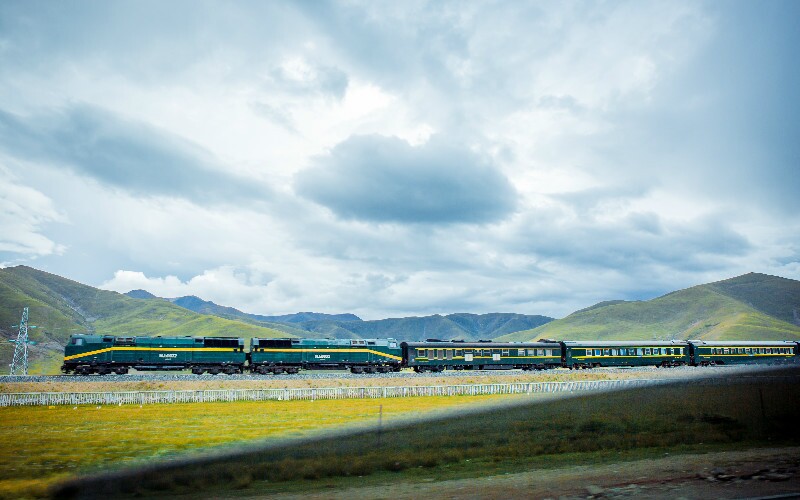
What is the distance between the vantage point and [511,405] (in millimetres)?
44344

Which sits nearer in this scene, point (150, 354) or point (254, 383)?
point (254, 383)

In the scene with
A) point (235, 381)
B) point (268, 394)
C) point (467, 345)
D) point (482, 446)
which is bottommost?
point (482, 446)

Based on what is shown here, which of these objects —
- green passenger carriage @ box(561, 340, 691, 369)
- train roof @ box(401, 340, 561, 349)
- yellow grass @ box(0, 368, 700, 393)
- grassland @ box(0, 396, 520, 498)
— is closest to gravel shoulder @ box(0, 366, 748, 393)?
yellow grass @ box(0, 368, 700, 393)

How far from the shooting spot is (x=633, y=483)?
65.4 ft

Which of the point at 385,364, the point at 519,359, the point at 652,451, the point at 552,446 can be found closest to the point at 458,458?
the point at 552,446

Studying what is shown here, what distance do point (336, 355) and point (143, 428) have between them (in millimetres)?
30544

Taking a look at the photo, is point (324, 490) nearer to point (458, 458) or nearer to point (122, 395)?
point (458, 458)

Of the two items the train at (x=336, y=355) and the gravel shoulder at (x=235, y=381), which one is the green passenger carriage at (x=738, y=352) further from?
the gravel shoulder at (x=235, y=381)

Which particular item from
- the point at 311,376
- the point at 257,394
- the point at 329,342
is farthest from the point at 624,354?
the point at 257,394

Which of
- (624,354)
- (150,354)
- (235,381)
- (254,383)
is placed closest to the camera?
(254,383)

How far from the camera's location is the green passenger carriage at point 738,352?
7856 cm

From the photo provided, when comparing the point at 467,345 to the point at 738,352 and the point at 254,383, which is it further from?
the point at 738,352

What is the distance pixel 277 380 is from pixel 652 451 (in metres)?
34.4

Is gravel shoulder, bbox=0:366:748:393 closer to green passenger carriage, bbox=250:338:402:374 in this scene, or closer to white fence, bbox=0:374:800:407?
white fence, bbox=0:374:800:407
